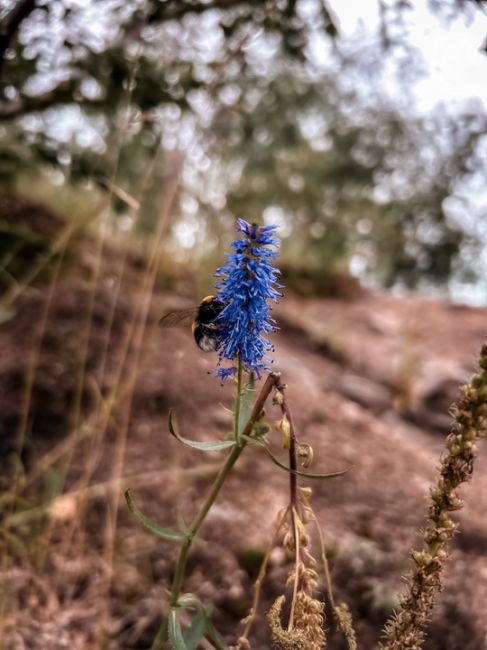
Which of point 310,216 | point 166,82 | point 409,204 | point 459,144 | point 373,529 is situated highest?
point 166,82

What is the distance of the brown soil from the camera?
6.75 feet

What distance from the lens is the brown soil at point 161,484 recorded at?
206cm

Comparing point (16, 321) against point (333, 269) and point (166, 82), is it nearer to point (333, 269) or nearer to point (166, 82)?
point (166, 82)

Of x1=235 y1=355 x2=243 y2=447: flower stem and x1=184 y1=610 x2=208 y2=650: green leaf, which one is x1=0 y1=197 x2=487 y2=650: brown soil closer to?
x1=235 y1=355 x2=243 y2=447: flower stem

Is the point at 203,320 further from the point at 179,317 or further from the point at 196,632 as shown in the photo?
the point at 196,632

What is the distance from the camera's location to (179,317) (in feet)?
4.99

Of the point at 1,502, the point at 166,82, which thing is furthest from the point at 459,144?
the point at 1,502

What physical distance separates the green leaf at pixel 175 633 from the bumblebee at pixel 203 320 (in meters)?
0.56

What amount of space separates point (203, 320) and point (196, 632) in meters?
0.68

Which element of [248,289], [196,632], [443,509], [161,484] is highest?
[248,289]

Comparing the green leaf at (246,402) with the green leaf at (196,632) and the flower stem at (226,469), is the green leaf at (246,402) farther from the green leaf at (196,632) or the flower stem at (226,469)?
the green leaf at (196,632)

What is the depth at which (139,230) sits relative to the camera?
6.50 meters

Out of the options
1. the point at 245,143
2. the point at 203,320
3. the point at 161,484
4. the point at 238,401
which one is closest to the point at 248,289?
the point at 238,401

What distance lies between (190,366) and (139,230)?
10.5 feet
